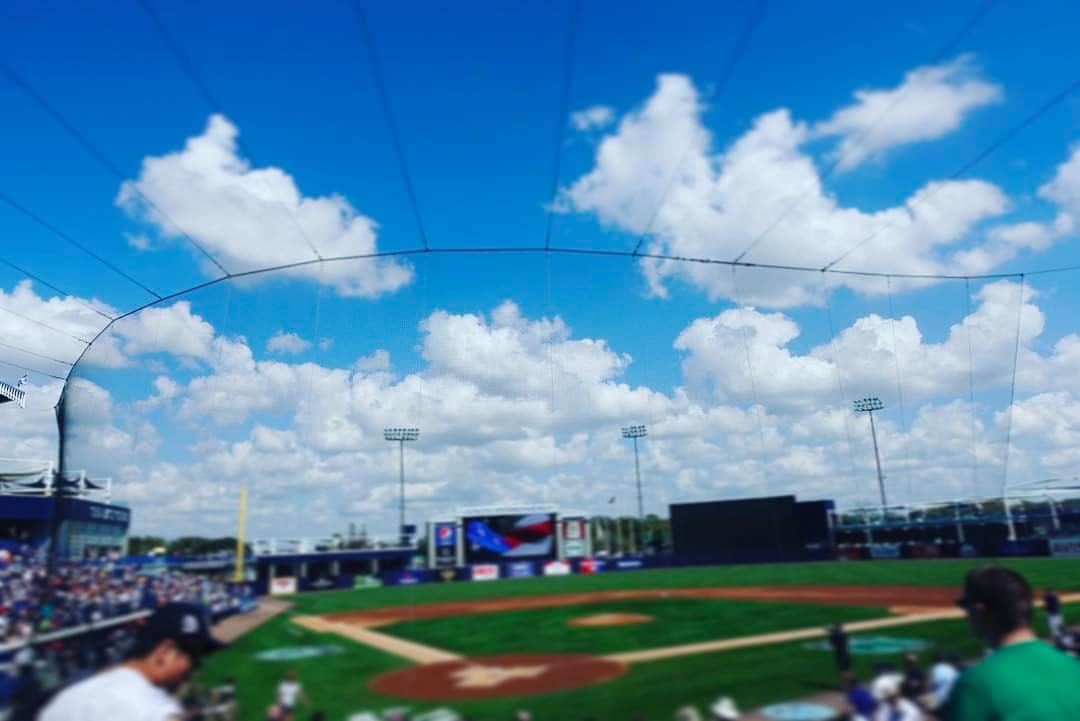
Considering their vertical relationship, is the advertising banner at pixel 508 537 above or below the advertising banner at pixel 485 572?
above

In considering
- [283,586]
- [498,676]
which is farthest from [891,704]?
[283,586]

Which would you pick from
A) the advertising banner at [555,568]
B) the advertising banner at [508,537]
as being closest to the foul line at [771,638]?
the advertising banner at [555,568]

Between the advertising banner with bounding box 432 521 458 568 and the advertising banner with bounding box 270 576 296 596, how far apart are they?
52.2 ft

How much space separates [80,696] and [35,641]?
26.4ft

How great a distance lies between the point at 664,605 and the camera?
92.0 feet

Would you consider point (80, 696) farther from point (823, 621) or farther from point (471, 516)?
point (471, 516)

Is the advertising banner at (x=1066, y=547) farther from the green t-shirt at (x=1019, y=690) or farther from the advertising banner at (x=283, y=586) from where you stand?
the green t-shirt at (x=1019, y=690)

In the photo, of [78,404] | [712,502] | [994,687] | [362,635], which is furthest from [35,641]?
[712,502]

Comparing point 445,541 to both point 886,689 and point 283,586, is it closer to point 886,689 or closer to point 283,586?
point 283,586

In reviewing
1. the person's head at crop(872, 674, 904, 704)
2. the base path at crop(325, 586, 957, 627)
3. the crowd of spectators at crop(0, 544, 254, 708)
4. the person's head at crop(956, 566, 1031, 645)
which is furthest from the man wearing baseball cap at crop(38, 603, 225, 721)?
the base path at crop(325, 586, 957, 627)

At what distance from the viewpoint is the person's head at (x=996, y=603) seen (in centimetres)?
242

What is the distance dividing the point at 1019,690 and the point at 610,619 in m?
23.4

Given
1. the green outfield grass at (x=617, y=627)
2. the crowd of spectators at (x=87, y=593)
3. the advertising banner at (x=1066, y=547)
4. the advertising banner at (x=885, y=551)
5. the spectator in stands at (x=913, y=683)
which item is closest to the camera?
the spectator in stands at (x=913, y=683)

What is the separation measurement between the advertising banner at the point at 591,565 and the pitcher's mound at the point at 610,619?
37613 millimetres
